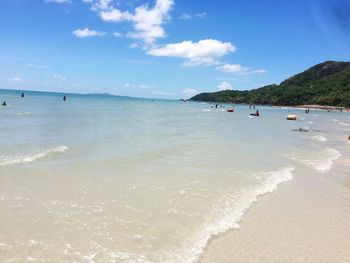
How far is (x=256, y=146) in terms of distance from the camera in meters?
24.4

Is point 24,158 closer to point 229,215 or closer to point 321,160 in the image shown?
point 229,215

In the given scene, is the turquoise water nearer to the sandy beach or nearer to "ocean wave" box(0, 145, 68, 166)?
"ocean wave" box(0, 145, 68, 166)

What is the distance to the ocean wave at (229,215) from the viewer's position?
7402 millimetres

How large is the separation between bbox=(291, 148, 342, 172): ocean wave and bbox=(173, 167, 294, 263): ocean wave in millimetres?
3312

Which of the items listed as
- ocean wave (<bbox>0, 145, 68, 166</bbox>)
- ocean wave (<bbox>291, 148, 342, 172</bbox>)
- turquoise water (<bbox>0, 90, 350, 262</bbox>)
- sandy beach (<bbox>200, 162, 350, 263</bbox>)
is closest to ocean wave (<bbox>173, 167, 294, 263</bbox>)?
turquoise water (<bbox>0, 90, 350, 262</bbox>)

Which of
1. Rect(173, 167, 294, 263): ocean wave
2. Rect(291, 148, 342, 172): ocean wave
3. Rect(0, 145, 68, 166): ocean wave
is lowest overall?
Rect(291, 148, 342, 172): ocean wave

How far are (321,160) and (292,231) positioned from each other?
12030 millimetres

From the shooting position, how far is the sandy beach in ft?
24.5

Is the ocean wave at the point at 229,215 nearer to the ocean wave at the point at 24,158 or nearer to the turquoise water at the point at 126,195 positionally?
the turquoise water at the point at 126,195

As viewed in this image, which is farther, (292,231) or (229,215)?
(229,215)

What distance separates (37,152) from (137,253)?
12.0 metres

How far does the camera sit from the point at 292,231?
889cm

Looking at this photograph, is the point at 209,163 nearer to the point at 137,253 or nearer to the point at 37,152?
the point at 37,152

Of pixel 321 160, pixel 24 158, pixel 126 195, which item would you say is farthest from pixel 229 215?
pixel 321 160
